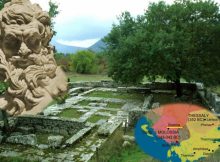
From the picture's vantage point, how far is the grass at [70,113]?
59.5 ft

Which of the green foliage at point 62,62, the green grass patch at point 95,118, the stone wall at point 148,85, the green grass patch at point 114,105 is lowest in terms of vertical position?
the green grass patch at point 95,118

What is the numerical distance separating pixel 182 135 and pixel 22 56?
4460 millimetres

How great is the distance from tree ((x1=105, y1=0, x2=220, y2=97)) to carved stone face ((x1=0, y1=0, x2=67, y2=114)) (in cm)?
1319

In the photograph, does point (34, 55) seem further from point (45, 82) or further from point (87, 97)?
point (87, 97)

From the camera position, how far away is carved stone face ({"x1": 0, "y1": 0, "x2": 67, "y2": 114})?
8094 millimetres

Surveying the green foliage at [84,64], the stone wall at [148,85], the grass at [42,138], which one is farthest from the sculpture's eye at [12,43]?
the green foliage at [84,64]

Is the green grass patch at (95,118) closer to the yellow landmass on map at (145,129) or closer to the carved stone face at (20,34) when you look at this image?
the carved stone face at (20,34)

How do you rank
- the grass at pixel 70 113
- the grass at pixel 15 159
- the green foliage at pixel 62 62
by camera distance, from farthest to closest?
1. the grass at pixel 70 113
2. the green foliage at pixel 62 62
3. the grass at pixel 15 159

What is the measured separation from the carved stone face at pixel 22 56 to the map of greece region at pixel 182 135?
3455 millimetres

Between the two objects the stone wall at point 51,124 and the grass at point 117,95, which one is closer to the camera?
the stone wall at point 51,124

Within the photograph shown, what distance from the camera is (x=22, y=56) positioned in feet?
26.9

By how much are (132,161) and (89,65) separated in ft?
147

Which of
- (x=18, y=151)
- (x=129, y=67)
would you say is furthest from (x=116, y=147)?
(x=129, y=67)

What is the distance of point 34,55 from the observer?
8.40 metres
